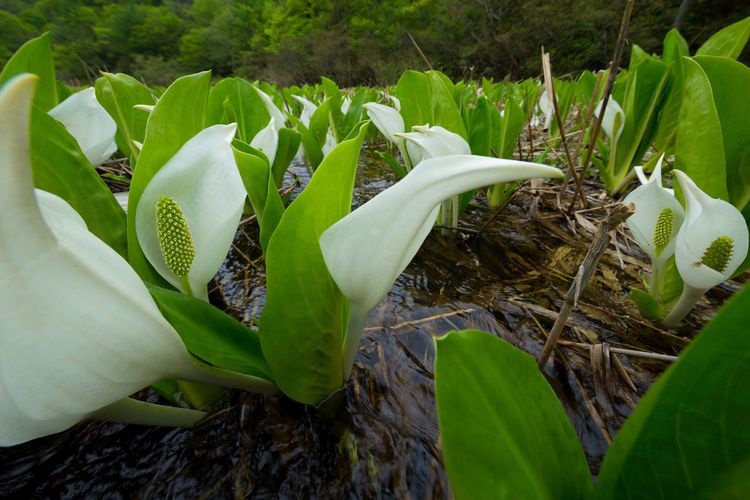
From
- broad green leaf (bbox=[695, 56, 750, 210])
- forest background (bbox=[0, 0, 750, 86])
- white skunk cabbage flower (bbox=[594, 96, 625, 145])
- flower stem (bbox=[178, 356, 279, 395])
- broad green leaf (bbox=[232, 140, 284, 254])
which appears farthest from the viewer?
forest background (bbox=[0, 0, 750, 86])

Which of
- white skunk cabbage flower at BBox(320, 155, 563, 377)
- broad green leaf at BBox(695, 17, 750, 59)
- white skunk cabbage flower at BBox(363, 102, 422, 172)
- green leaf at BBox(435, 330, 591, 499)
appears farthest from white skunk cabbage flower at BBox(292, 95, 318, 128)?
green leaf at BBox(435, 330, 591, 499)

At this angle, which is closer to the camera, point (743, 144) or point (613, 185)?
point (743, 144)

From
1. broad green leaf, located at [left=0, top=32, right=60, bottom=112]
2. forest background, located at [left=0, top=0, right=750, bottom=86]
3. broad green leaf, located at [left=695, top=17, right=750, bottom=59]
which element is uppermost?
broad green leaf, located at [left=695, top=17, right=750, bottom=59]

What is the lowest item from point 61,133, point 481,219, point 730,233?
point 481,219

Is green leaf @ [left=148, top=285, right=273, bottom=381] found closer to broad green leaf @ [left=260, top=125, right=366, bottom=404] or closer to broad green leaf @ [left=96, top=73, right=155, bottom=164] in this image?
broad green leaf @ [left=260, top=125, right=366, bottom=404]

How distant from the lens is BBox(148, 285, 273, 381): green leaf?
32cm

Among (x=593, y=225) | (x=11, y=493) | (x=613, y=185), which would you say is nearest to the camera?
(x=11, y=493)

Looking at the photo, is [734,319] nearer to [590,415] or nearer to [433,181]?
[433,181]

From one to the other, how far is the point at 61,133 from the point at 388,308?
19.0 inches

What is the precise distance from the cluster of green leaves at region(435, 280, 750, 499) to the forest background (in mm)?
1585

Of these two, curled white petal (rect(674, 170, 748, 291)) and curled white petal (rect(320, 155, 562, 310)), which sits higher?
curled white petal (rect(320, 155, 562, 310))

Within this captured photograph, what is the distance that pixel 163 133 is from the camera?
0.40 m

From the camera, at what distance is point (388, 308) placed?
636 millimetres

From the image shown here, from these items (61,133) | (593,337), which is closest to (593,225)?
(593,337)
